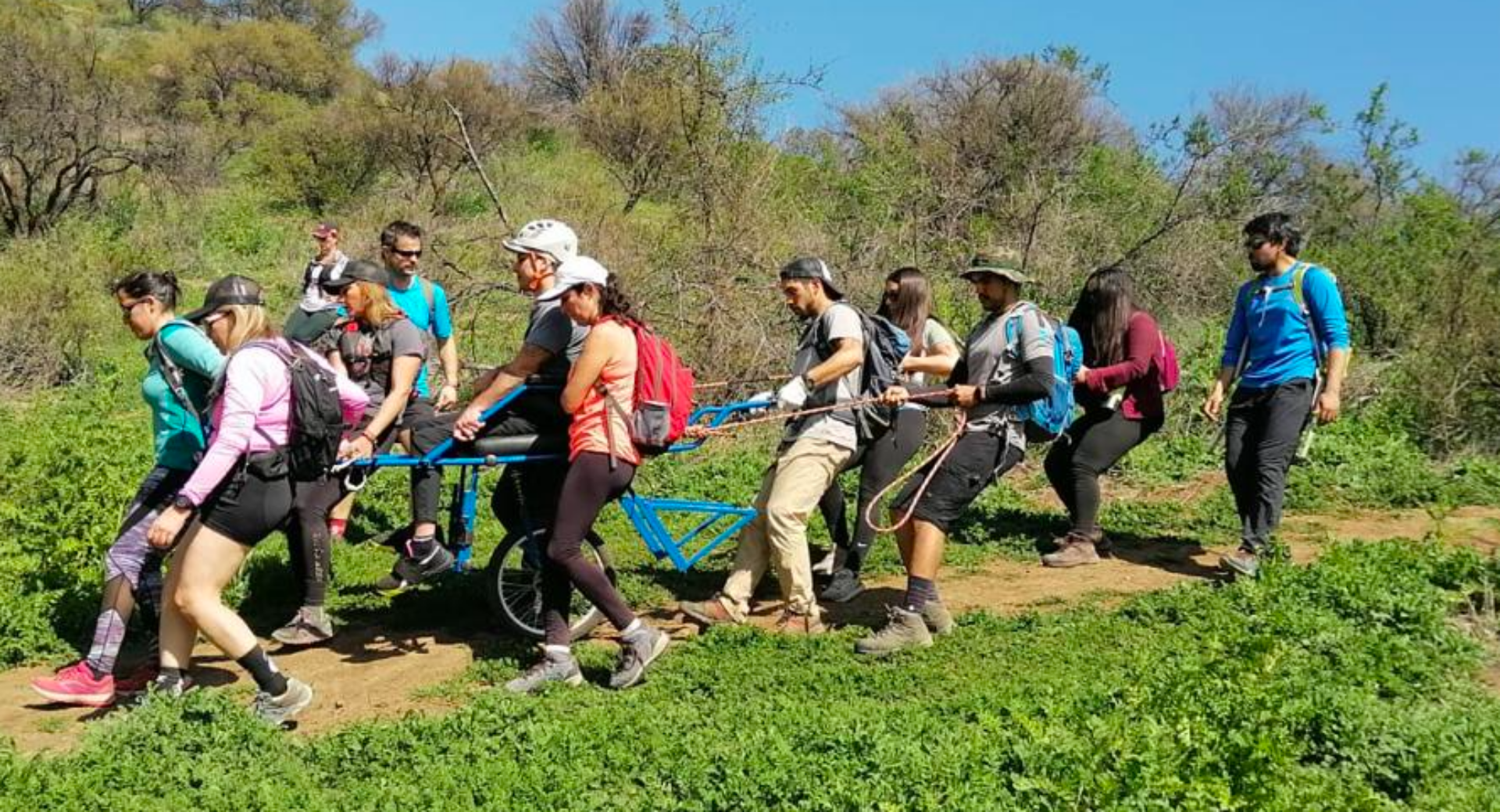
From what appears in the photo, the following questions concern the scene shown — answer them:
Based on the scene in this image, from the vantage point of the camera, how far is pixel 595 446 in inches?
211

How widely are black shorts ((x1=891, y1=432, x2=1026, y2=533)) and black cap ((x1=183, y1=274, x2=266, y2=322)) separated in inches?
123

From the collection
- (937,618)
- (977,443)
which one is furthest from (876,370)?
(937,618)

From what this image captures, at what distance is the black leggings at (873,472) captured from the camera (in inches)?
268

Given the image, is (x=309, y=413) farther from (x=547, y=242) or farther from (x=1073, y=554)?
(x=1073, y=554)

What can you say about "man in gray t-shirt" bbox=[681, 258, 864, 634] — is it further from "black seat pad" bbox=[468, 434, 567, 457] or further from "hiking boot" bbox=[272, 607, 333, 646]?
"hiking boot" bbox=[272, 607, 333, 646]

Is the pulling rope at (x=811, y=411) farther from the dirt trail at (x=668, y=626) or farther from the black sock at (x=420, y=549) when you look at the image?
the black sock at (x=420, y=549)

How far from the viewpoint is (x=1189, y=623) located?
6047 millimetres

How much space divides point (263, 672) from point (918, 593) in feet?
9.79

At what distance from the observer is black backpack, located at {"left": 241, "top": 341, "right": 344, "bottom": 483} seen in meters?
4.96

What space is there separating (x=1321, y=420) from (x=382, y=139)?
18.4m

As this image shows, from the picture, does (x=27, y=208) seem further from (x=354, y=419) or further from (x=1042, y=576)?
(x=1042, y=576)

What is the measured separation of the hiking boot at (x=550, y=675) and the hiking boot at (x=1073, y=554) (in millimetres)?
3226

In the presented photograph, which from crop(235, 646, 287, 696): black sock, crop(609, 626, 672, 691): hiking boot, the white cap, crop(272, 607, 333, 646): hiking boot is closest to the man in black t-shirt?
the white cap

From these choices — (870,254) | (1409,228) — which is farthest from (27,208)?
(1409,228)
